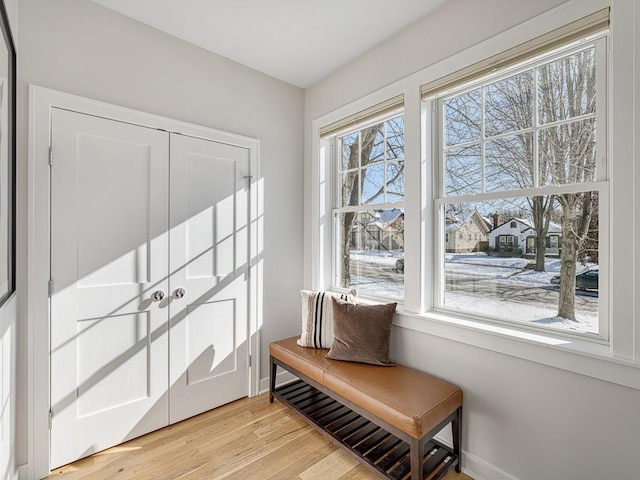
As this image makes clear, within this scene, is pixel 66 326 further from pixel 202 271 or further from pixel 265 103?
pixel 265 103

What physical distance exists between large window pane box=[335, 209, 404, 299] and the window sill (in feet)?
1.41

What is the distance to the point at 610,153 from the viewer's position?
53.0 inches

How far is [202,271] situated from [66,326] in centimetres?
82

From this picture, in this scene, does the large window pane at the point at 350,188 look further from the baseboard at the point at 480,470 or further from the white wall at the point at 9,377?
the white wall at the point at 9,377

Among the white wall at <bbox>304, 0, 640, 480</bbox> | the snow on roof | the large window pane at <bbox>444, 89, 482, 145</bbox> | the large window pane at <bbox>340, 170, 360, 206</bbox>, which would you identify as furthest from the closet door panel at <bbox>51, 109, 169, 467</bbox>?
the large window pane at <bbox>444, 89, 482, 145</bbox>

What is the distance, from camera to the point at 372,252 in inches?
98.8

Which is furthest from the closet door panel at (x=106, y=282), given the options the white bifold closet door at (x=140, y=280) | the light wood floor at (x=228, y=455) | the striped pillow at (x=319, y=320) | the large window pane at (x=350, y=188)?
the large window pane at (x=350, y=188)

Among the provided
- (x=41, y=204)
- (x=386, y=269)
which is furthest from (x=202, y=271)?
(x=386, y=269)

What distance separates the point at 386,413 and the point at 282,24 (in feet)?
7.97

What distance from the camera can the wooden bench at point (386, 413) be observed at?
1529 mm

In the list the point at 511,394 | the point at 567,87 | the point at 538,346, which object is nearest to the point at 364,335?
the point at 511,394

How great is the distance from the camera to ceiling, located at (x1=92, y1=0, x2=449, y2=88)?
1.89m

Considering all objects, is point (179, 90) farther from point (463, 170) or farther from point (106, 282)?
point (463, 170)

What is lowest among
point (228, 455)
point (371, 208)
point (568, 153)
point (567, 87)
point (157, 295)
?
point (228, 455)
